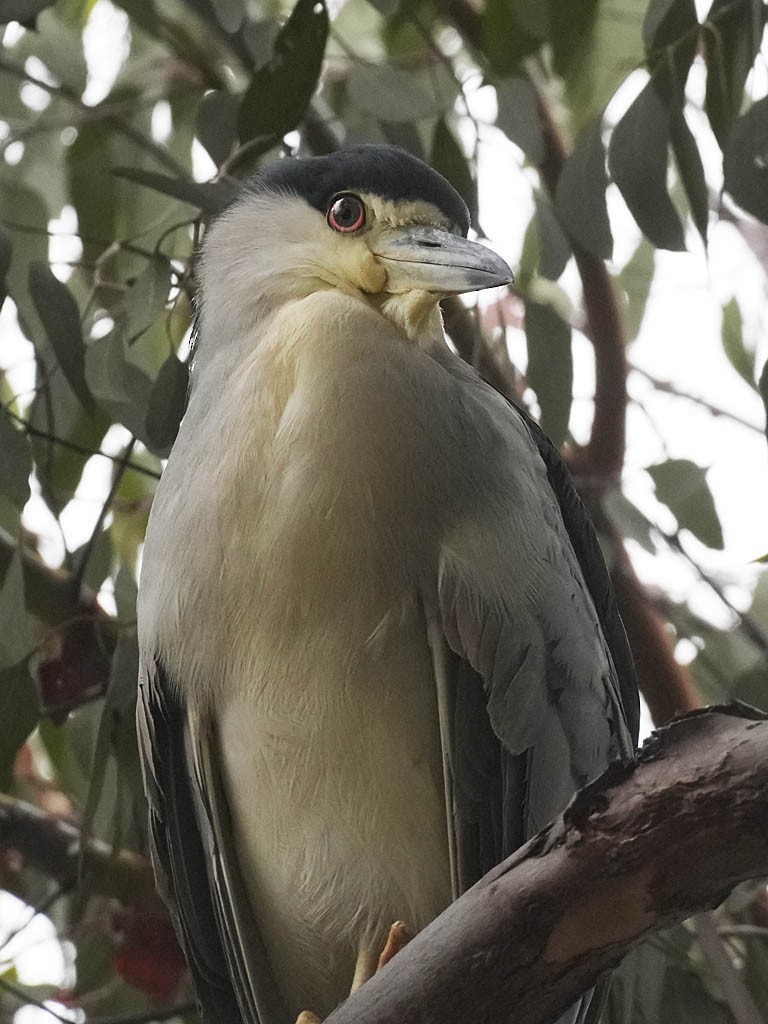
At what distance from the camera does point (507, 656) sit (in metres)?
1.50

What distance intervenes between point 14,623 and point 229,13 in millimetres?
761

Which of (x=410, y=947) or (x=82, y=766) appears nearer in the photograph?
(x=410, y=947)

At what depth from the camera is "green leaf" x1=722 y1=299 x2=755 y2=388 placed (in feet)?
6.80

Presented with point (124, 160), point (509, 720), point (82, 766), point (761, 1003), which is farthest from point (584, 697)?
point (124, 160)

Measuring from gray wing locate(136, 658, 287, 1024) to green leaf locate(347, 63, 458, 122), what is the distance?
744 millimetres

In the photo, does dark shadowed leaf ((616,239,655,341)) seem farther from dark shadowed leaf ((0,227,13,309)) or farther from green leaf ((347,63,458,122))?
dark shadowed leaf ((0,227,13,309))

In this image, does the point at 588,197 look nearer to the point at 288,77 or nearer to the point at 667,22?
the point at 667,22

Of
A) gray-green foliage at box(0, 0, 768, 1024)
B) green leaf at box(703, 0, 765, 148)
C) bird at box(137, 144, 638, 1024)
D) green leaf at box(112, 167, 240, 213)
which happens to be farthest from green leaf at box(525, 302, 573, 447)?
green leaf at box(112, 167, 240, 213)

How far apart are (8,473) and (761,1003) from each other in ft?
3.54

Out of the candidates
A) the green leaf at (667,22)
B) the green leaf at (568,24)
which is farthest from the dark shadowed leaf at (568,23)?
the green leaf at (667,22)

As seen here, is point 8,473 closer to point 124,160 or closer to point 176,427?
point 176,427

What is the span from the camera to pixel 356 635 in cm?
148

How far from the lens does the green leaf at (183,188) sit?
156 cm

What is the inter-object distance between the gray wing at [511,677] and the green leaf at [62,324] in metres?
0.48
